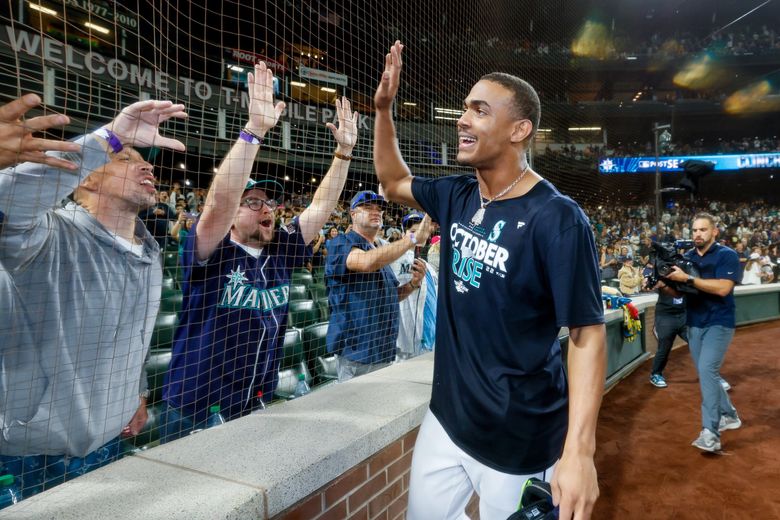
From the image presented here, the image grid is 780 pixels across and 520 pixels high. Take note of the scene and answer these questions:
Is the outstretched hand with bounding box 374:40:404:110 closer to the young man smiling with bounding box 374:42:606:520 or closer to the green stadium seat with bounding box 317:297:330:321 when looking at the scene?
the young man smiling with bounding box 374:42:606:520

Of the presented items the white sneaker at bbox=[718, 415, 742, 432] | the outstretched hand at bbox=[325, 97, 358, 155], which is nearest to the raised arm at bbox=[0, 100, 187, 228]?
the outstretched hand at bbox=[325, 97, 358, 155]

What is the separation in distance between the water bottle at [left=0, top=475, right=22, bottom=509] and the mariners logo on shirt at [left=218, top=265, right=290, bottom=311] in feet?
2.94

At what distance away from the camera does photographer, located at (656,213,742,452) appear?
356cm

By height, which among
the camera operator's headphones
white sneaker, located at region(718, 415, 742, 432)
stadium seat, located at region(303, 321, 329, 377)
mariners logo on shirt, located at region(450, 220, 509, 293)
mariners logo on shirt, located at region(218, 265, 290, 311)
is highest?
mariners logo on shirt, located at region(450, 220, 509, 293)

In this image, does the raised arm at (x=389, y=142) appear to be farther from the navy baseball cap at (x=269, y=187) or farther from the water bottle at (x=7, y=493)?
the water bottle at (x=7, y=493)

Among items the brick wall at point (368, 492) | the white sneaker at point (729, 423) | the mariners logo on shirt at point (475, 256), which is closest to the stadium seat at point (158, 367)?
the brick wall at point (368, 492)

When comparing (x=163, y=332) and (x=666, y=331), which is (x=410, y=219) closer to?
(x=163, y=332)

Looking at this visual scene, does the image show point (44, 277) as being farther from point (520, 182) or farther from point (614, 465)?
point (614, 465)

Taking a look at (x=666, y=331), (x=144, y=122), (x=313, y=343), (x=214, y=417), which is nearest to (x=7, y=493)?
(x=214, y=417)

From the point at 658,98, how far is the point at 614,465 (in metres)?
30.9

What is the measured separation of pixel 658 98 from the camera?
2798 centimetres

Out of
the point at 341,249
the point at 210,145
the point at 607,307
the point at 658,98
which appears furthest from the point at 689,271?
the point at 658,98

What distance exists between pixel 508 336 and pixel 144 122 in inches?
56.4

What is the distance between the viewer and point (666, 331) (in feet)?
Answer: 17.1
